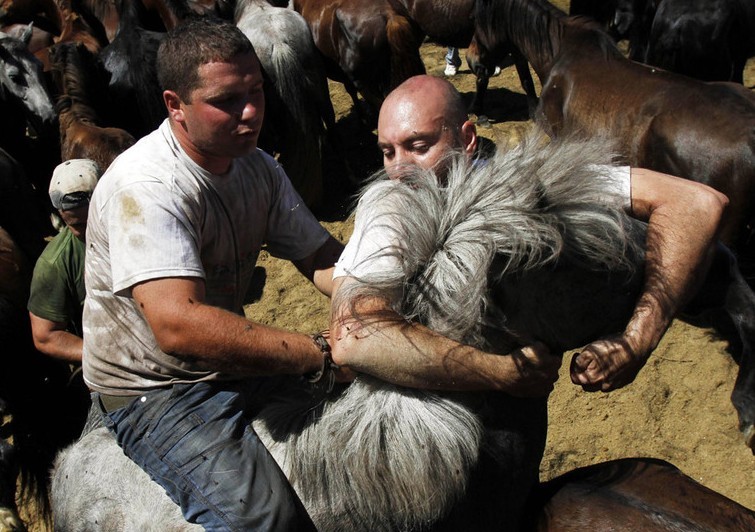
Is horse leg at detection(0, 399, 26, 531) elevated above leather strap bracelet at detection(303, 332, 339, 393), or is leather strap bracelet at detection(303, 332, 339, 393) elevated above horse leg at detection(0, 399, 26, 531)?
leather strap bracelet at detection(303, 332, 339, 393)

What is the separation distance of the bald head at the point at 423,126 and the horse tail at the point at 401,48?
17.2 ft

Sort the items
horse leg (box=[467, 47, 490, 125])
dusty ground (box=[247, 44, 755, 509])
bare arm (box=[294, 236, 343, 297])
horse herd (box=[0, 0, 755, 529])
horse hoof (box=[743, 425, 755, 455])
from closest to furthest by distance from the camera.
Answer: bare arm (box=[294, 236, 343, 297]), horse hoof (box=[743, 425, 755, 455]), dusty ground (box=[247, 44, 755, 509]), horse herd (box=[0, 0, 755, 529]), horse leg (box=[467, 47, 490, 125])

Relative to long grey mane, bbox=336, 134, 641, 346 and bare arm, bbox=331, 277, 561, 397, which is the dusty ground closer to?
long grey mane, bbox=336, 134, 641, 346

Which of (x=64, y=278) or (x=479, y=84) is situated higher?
(x=64, y=278)

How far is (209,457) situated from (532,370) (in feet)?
3.10

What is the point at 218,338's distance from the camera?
→ 1729mm

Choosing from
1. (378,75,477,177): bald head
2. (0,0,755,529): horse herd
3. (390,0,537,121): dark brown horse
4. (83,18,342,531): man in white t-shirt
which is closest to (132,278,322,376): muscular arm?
(83,18,342,531): man in white t-shirt

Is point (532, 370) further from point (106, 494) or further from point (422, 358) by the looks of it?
point (106, 494)

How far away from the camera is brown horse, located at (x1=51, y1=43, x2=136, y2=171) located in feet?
16.7

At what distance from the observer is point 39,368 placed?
400 cm

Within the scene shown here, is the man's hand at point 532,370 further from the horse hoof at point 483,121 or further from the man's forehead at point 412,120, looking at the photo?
the horse hoof at point 483,121

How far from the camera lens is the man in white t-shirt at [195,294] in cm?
177

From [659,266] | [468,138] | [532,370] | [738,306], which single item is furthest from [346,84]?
[532,370]

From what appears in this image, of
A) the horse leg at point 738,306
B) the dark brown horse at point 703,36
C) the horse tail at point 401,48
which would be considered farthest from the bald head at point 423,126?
the dark brown horse at point 703,36
